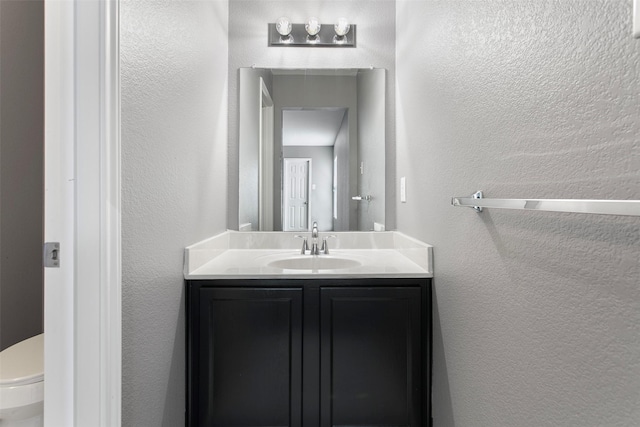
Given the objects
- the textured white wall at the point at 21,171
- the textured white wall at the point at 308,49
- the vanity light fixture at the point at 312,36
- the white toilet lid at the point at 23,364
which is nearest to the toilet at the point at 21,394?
the white toilet lid at the point at 23,364

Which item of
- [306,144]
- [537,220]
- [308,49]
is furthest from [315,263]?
[308,49]

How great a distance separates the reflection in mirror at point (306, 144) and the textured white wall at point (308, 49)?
0.05m

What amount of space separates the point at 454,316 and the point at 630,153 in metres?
0.80

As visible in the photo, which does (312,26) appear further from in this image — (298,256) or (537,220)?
(537,220)

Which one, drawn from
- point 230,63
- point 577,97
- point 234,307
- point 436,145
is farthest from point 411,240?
point 230,63

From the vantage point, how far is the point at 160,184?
112 centimetres

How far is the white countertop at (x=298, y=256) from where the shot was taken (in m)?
1.39

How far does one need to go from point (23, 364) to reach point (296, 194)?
1.35 metres

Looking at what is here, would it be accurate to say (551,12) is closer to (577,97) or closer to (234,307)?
(577,97)

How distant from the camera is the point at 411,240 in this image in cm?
163

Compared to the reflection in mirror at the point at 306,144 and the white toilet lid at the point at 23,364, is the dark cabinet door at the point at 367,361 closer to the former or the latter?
the reflection in mirror at the point at 306,144

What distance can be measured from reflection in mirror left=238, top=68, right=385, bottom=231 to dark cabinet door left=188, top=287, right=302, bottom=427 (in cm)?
64

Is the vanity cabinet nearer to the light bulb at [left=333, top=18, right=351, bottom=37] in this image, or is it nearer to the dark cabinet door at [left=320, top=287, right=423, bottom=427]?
the dark cabinet door at [left=320, top=287, right=423, bottom=427]

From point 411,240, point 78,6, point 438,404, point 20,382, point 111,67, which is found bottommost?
point 438,404
